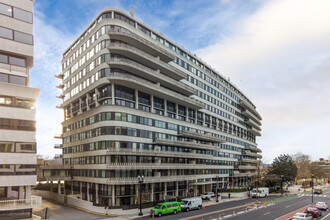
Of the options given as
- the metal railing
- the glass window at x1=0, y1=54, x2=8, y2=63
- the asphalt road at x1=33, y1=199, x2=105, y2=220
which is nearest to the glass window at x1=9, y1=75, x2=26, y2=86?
the metal railing

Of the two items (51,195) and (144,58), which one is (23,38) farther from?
(51,195)

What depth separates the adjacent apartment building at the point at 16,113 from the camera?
92.6 ft

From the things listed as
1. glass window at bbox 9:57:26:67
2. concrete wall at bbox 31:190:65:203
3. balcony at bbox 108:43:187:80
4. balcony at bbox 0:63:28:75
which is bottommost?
concrete wall at bbox 31:190:65:203

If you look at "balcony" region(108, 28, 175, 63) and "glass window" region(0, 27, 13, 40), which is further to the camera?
"balcony" region(108, 28, 175, 63)

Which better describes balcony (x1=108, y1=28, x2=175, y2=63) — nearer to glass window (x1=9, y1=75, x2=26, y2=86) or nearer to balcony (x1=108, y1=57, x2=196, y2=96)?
balcony (x1=108, y1=57, x2=196, y2=96)

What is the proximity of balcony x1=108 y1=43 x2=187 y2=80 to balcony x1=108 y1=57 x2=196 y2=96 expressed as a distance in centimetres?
147

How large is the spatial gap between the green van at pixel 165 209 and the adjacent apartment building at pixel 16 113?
1896 centimetres

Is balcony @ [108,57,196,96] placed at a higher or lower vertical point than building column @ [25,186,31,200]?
higher

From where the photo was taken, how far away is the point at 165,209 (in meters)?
43.1

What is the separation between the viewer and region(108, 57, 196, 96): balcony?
49184mm

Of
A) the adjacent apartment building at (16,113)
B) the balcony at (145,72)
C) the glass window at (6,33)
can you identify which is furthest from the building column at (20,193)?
the balcony at (145,72)

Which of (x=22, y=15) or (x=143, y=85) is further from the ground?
(x=22, y=15)

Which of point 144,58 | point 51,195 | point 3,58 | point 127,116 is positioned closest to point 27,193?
point 3,58

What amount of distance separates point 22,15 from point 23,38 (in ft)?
9.23
